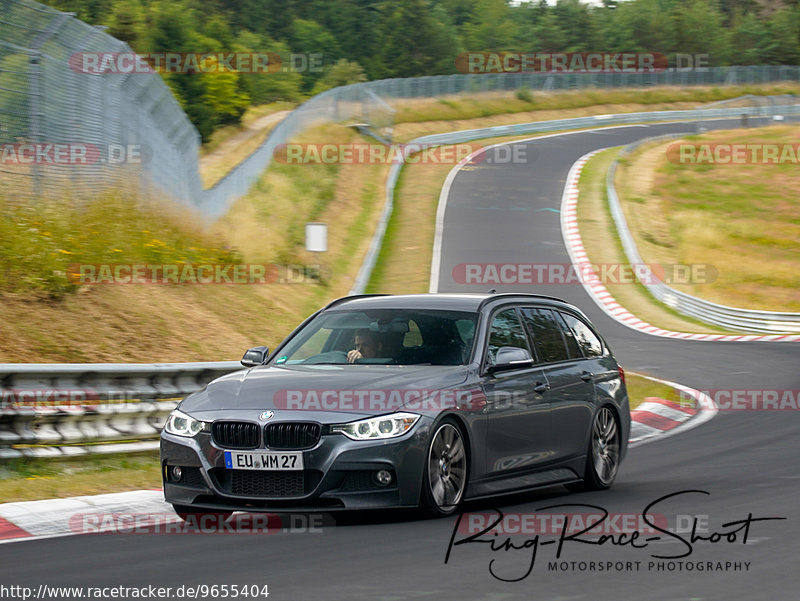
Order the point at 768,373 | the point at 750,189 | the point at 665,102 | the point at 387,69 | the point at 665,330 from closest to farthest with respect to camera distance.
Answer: the point at 768,373
the point at 665,330
the point at 750,189
the point at 665,102
the point at 387,69

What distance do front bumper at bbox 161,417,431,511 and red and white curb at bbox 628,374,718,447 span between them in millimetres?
6112

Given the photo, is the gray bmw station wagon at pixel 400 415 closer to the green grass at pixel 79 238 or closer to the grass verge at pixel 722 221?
A: the green grass at pixel 79 238

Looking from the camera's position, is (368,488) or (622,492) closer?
(368,488)

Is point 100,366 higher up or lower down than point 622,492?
higher up

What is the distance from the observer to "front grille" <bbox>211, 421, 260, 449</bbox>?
7746 mm

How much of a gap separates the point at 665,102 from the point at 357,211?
157 ft

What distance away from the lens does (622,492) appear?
9641mm

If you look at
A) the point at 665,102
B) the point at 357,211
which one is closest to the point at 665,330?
the point at 357,211

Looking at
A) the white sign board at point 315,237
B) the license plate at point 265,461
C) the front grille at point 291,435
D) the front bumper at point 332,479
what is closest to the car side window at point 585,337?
the front bumper at point 332,479

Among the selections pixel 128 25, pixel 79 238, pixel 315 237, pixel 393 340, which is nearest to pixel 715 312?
pixel 315 237

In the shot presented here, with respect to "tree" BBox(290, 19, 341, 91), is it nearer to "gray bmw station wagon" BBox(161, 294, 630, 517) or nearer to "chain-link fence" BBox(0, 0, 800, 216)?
"chain-link fence" BBox(0, 0, 800, 216)

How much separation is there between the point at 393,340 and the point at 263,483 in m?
1.63

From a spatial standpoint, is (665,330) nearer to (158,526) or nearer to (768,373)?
(768,373)

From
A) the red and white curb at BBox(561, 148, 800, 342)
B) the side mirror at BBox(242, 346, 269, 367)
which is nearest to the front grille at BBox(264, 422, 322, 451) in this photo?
the side mirror at BBox(242, 346, 269, 367)
